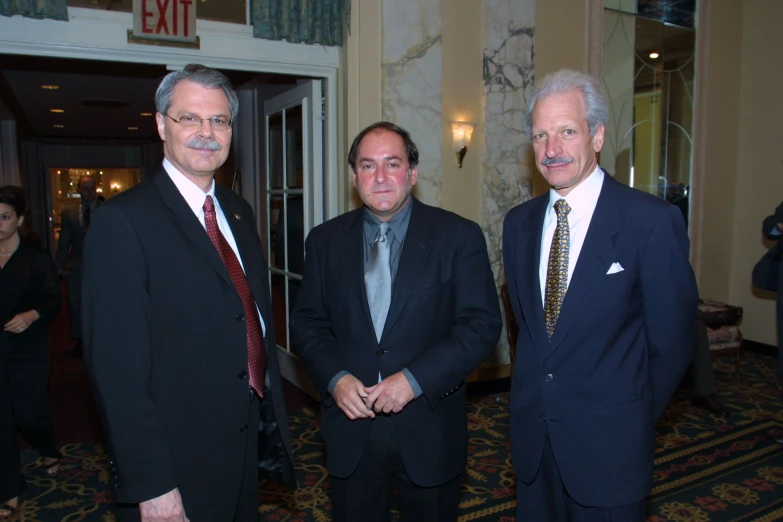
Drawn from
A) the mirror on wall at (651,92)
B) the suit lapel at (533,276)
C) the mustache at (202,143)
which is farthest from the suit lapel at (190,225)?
the mirror on wall at (651,92)

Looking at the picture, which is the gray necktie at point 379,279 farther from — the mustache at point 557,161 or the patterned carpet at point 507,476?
the patterned carpet at point 507,476

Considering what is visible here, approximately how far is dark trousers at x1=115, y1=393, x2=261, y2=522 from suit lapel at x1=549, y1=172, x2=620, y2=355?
972 millimetres

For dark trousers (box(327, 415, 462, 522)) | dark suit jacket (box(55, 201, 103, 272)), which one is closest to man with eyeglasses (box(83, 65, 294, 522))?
dark trousers (box(327, 415, 462, 522))

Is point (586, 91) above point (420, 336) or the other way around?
above

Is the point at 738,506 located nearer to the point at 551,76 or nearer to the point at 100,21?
the point at 551,76

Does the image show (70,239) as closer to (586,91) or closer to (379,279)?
(379,279)

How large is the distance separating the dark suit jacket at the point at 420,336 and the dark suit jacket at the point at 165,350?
0.34 metres

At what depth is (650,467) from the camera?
6.13 feet

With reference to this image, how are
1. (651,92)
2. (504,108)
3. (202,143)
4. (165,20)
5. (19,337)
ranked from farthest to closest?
(651,92) < (504,108) < (165,20) < (19,337) < (202,143)

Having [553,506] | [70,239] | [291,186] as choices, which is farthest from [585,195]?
[70,239]

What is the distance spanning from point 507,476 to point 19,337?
2.96 m

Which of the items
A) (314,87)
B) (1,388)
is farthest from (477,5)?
(1,388)

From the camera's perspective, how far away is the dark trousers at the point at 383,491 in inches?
81.2

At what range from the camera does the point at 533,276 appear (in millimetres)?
1996
